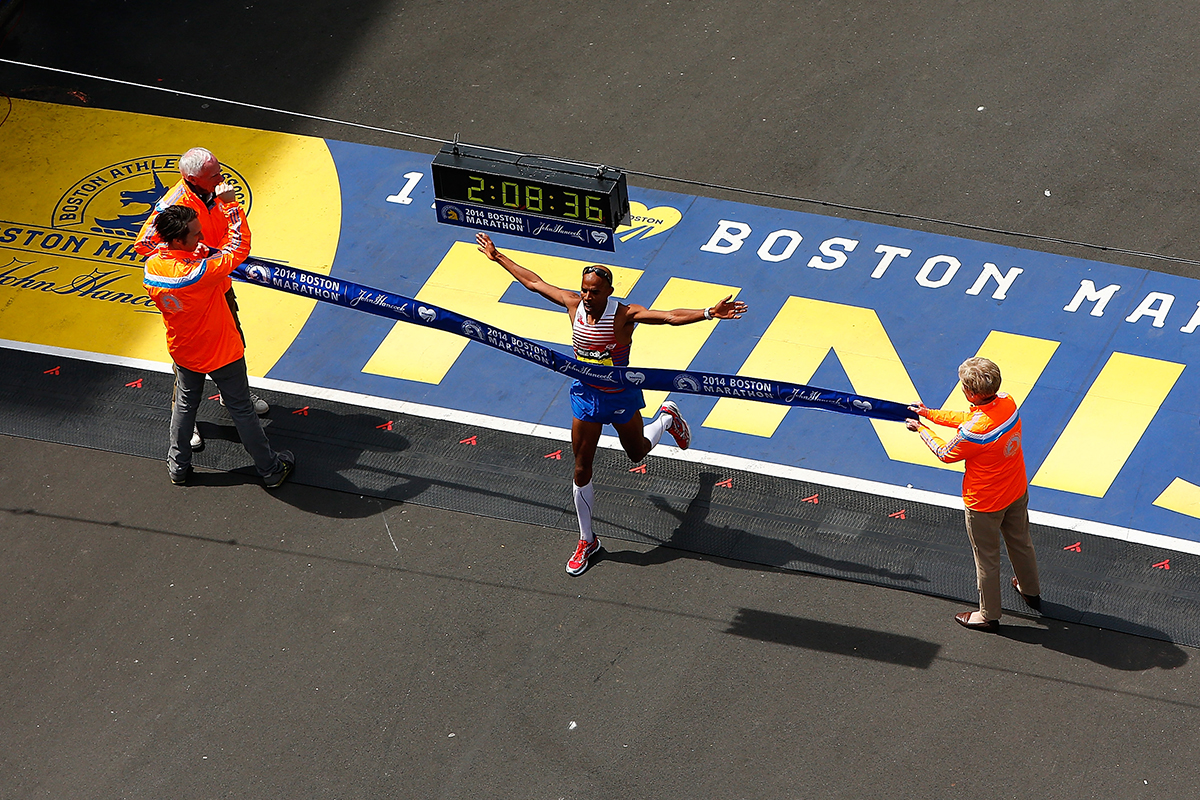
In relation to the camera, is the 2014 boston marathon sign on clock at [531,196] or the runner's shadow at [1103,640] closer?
the runner's shadow at [1103,640]

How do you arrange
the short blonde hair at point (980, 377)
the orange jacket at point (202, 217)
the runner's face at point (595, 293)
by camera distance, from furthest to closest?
1. the orange jacket at point (202, 217)
2. the runner's face at point (595, 293)
3. the short blonde hair at point (980, 377)

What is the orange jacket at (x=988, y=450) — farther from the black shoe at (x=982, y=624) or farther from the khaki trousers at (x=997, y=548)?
the black shoe at (x=982, y=624)

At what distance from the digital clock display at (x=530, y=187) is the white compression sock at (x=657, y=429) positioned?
165 cm

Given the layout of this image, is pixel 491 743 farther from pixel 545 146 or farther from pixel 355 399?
pixel 545 146

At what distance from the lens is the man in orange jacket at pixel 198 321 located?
9227 mm

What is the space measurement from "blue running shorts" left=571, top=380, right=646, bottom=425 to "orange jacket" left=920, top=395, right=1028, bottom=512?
204cm

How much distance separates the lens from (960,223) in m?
12.4

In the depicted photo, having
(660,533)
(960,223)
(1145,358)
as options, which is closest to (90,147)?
Result: (660,533)

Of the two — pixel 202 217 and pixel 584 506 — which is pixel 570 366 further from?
pixel 202 217

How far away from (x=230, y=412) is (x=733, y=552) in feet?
13.0

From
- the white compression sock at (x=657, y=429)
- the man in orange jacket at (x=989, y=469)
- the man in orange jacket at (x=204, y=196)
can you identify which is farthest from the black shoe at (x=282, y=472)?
the man in orange jacket at (x=989, y=469)

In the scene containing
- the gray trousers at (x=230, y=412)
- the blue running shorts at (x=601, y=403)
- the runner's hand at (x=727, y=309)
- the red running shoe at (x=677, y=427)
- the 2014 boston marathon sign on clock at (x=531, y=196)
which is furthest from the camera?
the red running shoe at (x=677, y=427)

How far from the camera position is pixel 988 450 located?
784 centimetres

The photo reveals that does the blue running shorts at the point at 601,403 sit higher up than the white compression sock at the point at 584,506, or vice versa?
the blue running shorts at the point at 601,403
